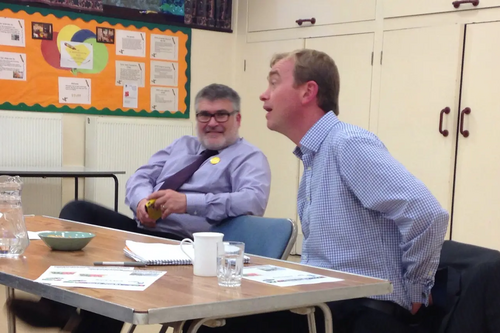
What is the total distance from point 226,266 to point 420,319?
0.64 meters

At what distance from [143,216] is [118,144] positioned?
2.59 meters

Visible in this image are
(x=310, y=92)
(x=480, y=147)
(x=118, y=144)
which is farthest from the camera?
(x=118, y=144)

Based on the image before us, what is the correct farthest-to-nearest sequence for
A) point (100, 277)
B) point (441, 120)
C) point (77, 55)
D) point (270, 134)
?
point (270, 134), point (77, 55), point (441, 120), point (100, 277)

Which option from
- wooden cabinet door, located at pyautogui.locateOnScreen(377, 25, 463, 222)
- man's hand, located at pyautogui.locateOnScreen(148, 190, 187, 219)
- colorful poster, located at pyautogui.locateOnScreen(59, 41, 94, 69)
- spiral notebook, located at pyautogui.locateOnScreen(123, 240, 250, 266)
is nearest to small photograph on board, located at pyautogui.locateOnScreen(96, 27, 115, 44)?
colorful poster, located at pyautogui.locateOnScreen(59, 41, 94, 69)

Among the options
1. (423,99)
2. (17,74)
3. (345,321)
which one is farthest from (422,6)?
(345,321)

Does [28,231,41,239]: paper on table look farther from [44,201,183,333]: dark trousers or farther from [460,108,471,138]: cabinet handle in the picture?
[460,108,471,138]: cabinet handle

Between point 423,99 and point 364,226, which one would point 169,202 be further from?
point 423,99

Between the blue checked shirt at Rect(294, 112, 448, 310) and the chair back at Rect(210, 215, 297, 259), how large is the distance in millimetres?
56

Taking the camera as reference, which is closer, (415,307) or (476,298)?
(476,298)

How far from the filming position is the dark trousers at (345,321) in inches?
62.4

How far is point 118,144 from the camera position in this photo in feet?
17.1

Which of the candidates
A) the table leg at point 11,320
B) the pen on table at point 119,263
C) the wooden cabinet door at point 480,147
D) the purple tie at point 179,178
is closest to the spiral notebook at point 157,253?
the pen on table at point 119,263

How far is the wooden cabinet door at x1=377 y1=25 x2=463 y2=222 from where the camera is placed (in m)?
4.16

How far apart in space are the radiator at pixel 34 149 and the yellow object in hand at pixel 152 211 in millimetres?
2429
